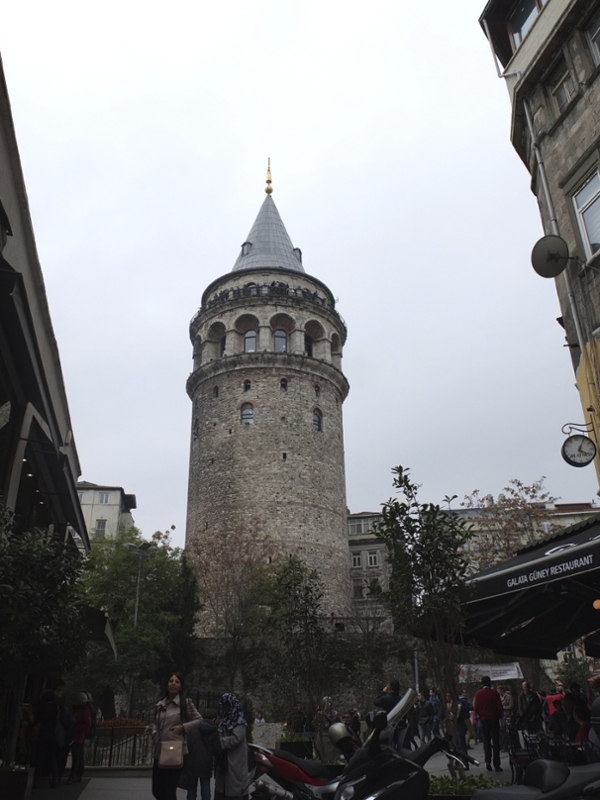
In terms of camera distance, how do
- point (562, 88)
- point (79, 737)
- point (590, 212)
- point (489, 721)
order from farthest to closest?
point (562, 88) → point (590, 212) → point (79, 737) → point (489, 721)

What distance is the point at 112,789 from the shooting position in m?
9.43

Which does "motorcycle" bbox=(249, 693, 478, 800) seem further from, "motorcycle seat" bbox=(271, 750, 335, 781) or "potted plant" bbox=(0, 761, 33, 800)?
"potted plant" bbox=(0, 761, 33, 800)

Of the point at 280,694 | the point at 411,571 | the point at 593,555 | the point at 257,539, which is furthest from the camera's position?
the point at 257,539

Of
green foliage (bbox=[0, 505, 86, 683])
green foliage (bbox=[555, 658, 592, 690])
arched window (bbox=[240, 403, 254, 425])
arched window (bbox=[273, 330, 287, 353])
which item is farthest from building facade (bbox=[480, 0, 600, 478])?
green foliage (bbox=[555, 658, 592, 690])

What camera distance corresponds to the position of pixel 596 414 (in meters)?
9.84

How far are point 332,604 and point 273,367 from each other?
13.5m

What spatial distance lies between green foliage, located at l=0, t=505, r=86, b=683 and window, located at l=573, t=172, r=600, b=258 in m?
8.94

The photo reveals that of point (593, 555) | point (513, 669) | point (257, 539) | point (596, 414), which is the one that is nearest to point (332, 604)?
point (257, 539)

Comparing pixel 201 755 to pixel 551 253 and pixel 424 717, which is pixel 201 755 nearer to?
pixel 551 253

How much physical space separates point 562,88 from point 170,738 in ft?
38.4

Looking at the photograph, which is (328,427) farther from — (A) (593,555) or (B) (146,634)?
(A) (593,555)

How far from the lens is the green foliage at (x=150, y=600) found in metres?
23.7

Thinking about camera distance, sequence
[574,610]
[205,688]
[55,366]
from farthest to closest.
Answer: [205,688], [55,366], [574,610]

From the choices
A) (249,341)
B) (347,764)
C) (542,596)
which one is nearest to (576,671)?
(249,341)
